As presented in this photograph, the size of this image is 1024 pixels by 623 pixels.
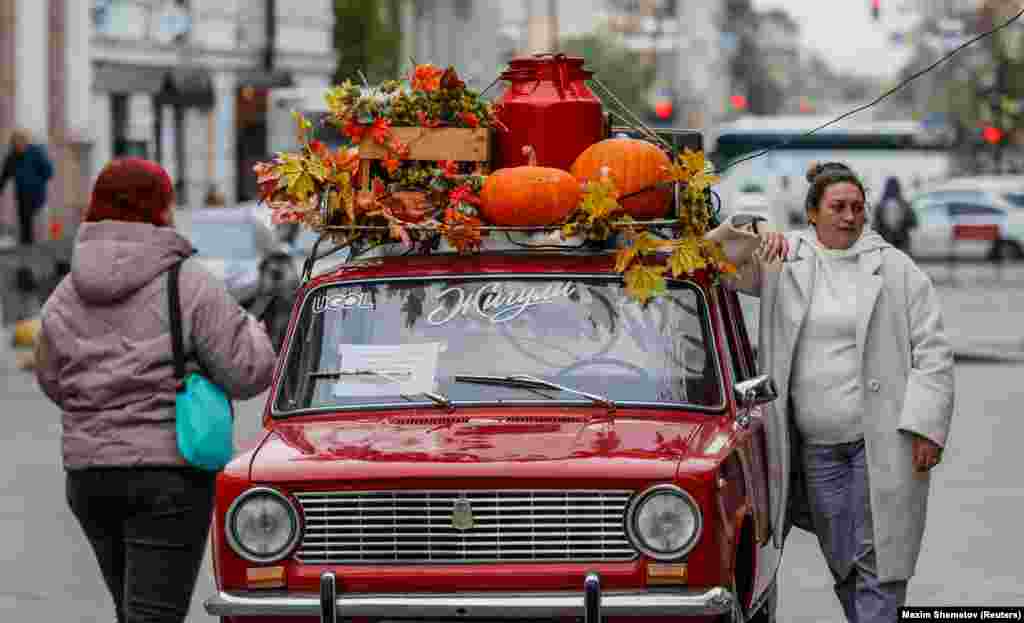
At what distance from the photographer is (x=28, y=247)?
29.9 m

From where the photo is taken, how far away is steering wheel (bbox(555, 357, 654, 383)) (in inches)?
292

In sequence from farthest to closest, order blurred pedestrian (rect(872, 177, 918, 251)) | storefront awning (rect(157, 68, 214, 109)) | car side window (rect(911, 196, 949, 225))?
storefront awning (rect(157, 68, 214, 109))
car side window (rect(911, 196, 949, 225))
blurred pedestrian (rect(872, 177, 918, 251))

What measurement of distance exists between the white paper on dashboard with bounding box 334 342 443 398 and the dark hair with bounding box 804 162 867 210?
146 cm

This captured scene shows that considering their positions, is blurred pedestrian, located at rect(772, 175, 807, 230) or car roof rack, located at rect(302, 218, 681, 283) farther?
blurred pedestrian, located at rect(772, 175, 807, 230)

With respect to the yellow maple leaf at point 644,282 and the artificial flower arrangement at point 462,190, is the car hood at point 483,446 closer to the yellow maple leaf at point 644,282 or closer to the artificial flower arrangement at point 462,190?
the yellow maple leaf at point 644,282

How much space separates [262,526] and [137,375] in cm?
59

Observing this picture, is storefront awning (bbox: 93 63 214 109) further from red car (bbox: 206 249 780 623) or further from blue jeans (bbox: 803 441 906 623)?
blue jeans (bbox: 803 441 906 623)

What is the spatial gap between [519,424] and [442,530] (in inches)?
22.8

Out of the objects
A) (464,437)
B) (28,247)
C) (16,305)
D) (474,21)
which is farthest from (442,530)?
(474,21)

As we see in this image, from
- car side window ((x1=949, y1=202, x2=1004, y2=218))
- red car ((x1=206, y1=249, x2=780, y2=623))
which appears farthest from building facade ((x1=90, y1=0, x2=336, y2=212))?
red car ((x1=206, y1=249, x2=780, y2=623))

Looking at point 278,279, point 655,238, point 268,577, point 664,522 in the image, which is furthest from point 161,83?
point 664,522

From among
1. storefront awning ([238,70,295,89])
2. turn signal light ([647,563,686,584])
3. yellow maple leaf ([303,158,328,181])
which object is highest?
storefront awning ([238,70,295,89])

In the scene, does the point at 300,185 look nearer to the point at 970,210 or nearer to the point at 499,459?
the point at 499,459

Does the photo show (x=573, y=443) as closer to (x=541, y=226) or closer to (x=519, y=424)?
(x=519, y=424)
